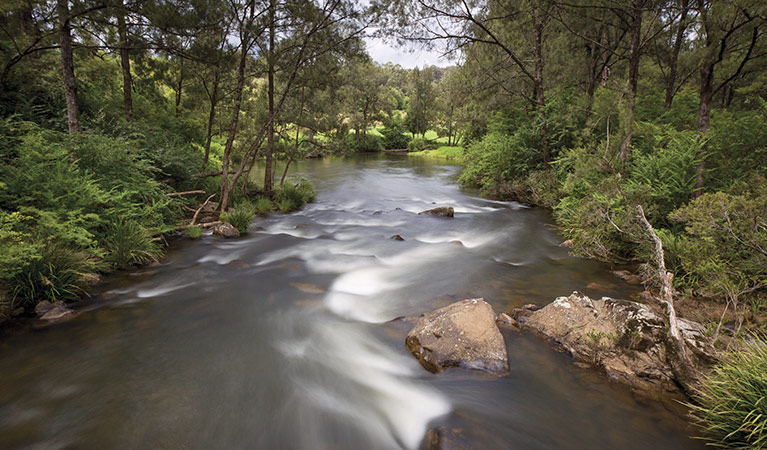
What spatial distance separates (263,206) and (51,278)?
7.90 metres

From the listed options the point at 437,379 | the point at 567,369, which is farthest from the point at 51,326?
the point at 567,369

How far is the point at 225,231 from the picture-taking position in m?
9.41

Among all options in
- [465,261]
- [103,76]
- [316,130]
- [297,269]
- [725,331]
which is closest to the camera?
[725,331]

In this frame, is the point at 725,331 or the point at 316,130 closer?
A: the point at 725,331

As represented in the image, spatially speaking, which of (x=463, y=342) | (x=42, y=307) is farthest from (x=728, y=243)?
(x=42, y=307)

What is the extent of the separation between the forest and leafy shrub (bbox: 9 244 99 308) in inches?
0.9

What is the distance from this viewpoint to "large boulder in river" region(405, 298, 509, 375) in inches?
157

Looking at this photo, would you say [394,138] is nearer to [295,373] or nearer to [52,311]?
[52,311]

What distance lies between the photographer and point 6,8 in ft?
22.6

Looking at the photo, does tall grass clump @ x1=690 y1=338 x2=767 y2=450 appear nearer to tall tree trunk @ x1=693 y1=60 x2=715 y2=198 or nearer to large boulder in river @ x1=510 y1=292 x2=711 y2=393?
large boulder in river @ x1=510 y1=292 x2=711 y2=393

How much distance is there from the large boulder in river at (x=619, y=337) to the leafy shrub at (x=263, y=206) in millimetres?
10733

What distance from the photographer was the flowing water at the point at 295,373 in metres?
3.12

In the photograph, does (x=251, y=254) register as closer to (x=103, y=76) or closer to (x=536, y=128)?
(x=103, y=76)

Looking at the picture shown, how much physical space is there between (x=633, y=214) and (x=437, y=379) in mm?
5319
